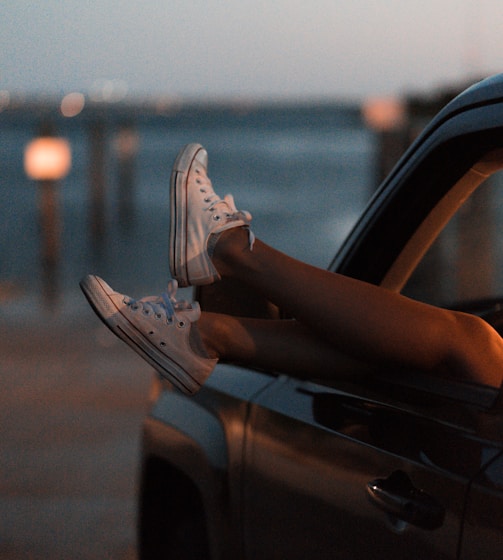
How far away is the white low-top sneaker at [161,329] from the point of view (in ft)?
7.54

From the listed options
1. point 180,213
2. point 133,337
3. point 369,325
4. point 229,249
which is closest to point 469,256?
point 180,213

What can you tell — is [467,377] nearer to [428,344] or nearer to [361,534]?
[428,344]

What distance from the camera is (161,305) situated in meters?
2.37

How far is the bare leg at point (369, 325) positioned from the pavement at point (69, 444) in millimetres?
2362

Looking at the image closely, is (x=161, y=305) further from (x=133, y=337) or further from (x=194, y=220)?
(x=194, y=220)

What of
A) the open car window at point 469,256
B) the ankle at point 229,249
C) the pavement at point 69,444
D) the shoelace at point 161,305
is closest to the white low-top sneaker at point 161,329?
the shoelace at point 161,305

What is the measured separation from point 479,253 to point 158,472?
7.79 metres

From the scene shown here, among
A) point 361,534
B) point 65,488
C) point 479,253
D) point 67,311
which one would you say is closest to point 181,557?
point 361,534

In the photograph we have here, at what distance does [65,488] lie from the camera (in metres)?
5.26

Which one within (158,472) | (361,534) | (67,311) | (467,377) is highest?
(467,377)

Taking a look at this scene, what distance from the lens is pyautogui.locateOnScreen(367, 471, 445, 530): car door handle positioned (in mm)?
1738

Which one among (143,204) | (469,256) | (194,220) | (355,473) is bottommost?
(143,204)

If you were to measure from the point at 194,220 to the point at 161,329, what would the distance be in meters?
0.32

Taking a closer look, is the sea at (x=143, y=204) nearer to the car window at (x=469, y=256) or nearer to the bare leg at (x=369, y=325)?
the car window at (x=469, y=256)
